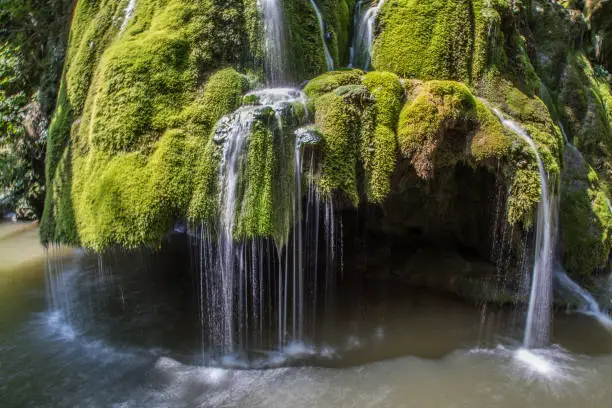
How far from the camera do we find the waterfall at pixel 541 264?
6223 mm

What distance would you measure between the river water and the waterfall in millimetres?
230

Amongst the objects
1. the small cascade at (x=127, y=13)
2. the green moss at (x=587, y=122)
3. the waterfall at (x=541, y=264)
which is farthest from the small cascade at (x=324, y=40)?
the green moss at (x=587, y=122)

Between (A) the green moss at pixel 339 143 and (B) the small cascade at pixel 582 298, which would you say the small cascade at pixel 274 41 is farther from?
(B) the small cascade at pixel 582 298

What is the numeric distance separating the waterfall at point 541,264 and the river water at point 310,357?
0.76 ft

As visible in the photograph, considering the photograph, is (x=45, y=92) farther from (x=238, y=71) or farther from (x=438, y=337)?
(x=438, y=337)

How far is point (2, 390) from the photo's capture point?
557 cm

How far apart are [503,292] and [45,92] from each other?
34.8 ft

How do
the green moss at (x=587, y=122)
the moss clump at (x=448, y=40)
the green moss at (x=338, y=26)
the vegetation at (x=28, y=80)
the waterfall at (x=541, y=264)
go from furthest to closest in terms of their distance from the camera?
the green moss at (x=587, y=122), the vegetation at (x=28, y=80), the green moss at (x=338, y=26), the moss clump at (x=448, y=40), the waterfall at (x=541, y=264)

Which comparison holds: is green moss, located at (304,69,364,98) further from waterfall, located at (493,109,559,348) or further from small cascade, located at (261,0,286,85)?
waterfall, located at (493,109,559,348)

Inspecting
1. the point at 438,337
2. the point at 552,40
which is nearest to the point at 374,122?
the point at 438,337

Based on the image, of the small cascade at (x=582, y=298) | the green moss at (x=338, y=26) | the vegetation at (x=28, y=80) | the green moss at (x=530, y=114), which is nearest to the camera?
the green moss at (x=530, y=114)

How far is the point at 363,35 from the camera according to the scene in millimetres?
8367

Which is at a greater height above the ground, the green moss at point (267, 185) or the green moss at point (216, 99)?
the green moss at point (216, 99)

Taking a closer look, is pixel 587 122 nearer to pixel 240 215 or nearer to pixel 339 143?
→ pixel 339 143
